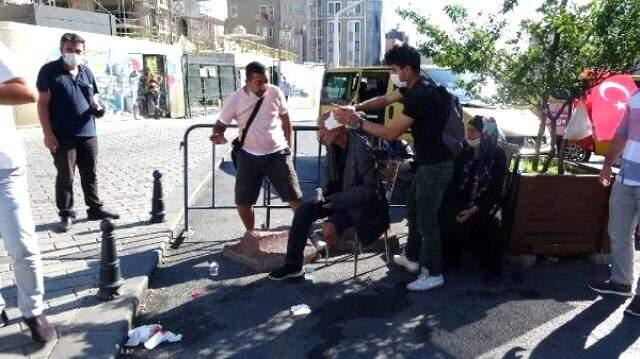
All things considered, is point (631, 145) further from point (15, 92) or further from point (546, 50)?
point (15, 92)

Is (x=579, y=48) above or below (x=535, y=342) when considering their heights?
above

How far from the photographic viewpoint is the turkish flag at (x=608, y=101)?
5148 mm

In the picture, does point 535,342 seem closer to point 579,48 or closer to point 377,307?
point 377,307

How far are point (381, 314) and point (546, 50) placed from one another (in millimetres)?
2963

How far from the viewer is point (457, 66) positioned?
17.9 ft

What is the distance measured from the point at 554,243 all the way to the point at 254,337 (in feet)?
9.55

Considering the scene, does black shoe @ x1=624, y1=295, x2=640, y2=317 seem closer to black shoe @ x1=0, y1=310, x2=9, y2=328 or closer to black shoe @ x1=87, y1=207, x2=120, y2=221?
black shoe @ x1=0, y1=310, x2=9, y2=328

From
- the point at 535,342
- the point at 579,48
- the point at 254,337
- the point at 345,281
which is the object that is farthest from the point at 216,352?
the point at 579,48

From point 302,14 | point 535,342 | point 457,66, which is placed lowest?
point 535,342

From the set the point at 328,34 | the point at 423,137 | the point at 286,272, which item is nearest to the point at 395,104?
the point at 423,137

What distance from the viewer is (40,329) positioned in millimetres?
3264

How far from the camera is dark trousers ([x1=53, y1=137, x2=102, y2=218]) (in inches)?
215

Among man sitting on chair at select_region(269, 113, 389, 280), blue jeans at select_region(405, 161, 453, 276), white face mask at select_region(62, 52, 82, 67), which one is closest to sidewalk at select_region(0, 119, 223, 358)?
man sitting on chair at select_region(269, 113, 389, 280)

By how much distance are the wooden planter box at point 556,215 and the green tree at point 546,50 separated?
856 millimetres
